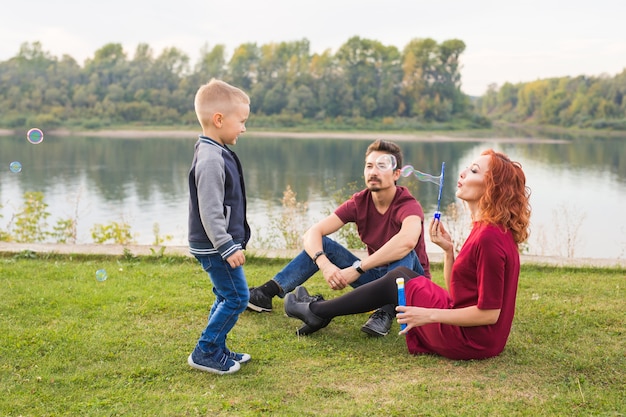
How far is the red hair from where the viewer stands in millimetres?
3246

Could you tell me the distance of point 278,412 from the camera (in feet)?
9.90

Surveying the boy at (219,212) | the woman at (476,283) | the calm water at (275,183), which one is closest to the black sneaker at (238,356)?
the boy at (219,212)

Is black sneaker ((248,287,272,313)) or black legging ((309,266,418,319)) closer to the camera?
black legging ((309,266,418,319))

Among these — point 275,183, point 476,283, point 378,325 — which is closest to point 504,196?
→ point 476,283

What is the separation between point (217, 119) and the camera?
3395 millimetres

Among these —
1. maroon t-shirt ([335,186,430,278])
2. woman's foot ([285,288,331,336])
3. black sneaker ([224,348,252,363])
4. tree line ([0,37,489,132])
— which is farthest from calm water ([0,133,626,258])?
tree line ([0,37,489,132])

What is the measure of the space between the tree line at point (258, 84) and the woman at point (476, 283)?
5684cm

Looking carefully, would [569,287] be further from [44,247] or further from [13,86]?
[13,86]

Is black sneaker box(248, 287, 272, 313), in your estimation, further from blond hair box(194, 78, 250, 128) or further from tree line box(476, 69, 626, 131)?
tree line box(476, 69, 626, 131)

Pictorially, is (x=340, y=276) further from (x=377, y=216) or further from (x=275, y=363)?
(x=275, y=363)

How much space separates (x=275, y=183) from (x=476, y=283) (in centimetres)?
2222

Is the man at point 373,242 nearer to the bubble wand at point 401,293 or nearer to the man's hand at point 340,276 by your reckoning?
the man's hand at point 340,276

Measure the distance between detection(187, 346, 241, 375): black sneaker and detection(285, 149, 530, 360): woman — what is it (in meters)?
0.76

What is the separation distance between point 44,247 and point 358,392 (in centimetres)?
419
